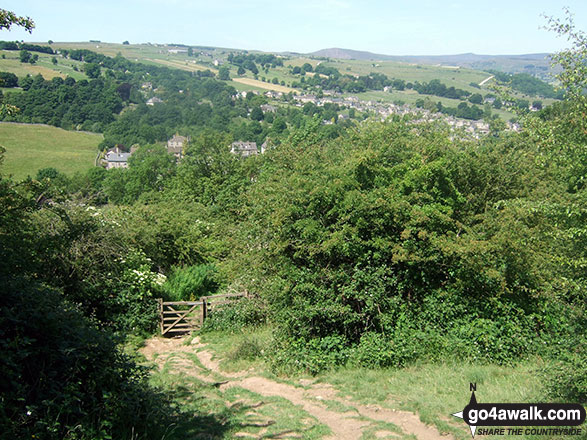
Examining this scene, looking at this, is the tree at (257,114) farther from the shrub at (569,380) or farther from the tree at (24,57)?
the shrub at (569,380)

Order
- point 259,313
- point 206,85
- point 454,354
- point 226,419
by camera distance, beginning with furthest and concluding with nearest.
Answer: point 206,85 < point 259,313 < point 454,354 < point 226,419

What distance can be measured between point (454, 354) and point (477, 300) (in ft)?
5.44

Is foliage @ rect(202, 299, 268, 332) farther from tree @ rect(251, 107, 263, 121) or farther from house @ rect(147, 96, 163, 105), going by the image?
house @ rect(147, 96, 163, 105)

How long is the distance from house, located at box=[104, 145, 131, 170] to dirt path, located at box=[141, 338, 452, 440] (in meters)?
73.3

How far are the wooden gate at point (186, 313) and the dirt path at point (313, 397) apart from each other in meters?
1.24

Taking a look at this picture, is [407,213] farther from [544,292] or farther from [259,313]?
[259,313]

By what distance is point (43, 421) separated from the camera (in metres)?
4.70

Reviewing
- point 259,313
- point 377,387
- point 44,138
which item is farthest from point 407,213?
point 44,138

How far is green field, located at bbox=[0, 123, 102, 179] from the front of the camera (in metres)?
66.9

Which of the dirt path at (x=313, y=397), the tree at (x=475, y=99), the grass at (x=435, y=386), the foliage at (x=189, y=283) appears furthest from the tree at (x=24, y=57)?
the grass at (x=435, y=386)

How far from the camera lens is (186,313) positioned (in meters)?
14.6

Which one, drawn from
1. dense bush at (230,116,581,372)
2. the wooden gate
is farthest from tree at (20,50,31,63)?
dense bush at (230,116,581,372)

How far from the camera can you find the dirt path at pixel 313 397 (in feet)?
23.2

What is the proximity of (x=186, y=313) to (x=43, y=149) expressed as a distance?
2920 inches
